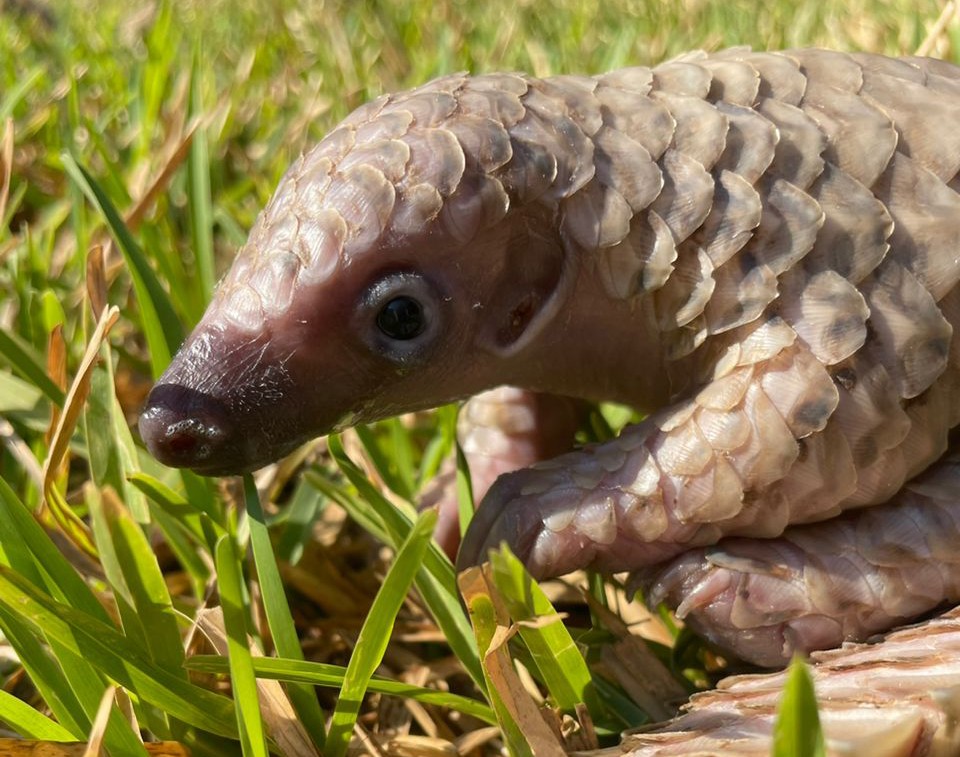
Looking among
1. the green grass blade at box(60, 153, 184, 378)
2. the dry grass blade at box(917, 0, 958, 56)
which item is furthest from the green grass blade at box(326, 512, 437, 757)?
the dry grass blade at box(917, 0, 958, 56)

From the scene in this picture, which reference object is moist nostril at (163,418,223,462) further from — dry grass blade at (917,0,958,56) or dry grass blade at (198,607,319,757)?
dry grass blade at (917,0,958,56)

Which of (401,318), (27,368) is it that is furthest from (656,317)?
(27,368)

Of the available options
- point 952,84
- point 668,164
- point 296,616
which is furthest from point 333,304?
point 952,84

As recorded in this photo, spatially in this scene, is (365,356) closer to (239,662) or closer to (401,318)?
(401,318)

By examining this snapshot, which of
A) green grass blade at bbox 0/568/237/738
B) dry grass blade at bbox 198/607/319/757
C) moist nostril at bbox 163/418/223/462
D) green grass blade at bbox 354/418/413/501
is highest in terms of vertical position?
moist nostril at bbox 163/418/223/462

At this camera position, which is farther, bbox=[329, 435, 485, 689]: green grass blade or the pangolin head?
bbox=[329, 435, 485, 689]: green grass blade

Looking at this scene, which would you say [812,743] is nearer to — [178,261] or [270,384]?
[270,384]

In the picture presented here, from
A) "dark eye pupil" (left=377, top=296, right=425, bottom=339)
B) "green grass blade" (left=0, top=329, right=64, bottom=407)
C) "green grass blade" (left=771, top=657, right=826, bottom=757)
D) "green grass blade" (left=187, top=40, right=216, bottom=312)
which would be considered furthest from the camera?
"green grass blade" (left=187, top=40, right=216, bottom=312)
